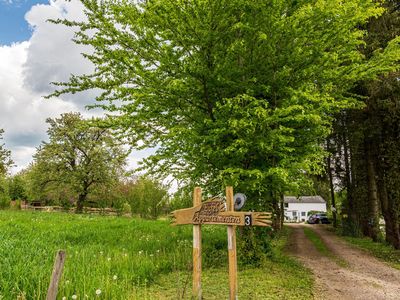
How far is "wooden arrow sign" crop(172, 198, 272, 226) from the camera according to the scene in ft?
21.1

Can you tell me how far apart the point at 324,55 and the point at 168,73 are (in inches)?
177

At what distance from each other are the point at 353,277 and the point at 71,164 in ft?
103

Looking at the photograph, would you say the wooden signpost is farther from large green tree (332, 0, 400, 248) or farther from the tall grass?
large green tree (332, 0, 400, 248)

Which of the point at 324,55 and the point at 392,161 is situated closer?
the point at 324,55

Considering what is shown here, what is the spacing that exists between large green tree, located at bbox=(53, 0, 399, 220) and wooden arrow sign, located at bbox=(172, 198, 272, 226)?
212 cm

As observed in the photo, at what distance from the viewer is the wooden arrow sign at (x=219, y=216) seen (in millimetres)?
6418

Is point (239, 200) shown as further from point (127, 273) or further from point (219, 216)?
point (127, 273)

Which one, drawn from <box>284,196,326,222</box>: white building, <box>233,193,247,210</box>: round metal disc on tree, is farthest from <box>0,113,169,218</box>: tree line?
<box>284,196,326,222</box>: white building

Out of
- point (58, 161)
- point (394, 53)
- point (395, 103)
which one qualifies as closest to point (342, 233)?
point (395, 103)

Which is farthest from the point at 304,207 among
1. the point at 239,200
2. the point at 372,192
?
the point at 239,200

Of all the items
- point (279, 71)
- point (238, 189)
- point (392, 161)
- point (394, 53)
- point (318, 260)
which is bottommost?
point (318, 260)

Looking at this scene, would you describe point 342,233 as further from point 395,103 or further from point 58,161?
point 58,161

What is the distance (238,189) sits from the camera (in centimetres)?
977

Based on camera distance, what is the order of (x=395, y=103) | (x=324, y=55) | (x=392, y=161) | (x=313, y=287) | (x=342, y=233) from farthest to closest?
(x=342, y=233) → (x=392, y=161) → (x=395, y=103) → (x=324, y=55) → (x=313, y=287)
